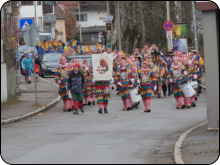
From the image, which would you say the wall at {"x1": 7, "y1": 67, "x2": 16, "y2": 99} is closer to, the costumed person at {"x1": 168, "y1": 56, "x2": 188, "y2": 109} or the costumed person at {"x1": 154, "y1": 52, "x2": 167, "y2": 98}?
the costumed person at {"x1": 154, "y1": 52, "x2": 167, "y2": 98}

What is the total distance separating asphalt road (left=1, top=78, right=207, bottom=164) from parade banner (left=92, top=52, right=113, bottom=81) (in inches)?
47.1

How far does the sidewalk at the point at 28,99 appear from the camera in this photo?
17.6m

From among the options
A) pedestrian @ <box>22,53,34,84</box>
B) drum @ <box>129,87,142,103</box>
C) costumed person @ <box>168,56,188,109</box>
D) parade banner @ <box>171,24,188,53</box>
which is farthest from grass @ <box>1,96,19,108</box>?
parade banner @ <box>171,24,188,53</box>

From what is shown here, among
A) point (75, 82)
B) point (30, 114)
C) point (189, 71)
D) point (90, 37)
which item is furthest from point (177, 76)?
point (90, 37)

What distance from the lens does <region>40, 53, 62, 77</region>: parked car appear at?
35531mm

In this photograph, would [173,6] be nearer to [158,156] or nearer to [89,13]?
[158,156]

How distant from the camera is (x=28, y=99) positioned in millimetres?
22125

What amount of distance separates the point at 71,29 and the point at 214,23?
96846mm

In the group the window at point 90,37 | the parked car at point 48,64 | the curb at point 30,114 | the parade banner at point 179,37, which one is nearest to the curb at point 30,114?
the curb at point 30,114

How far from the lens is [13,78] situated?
22.3 metres

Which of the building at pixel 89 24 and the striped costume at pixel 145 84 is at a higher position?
the building at pixel 89 24

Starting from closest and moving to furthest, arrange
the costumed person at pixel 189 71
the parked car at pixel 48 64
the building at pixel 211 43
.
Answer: the building at pixel 211 43
the costumed person at pixel 189 71
the parked car at pixel 48 64

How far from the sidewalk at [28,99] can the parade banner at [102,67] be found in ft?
8.38

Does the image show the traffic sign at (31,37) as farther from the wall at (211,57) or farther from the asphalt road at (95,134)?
the wall at (211,57)
